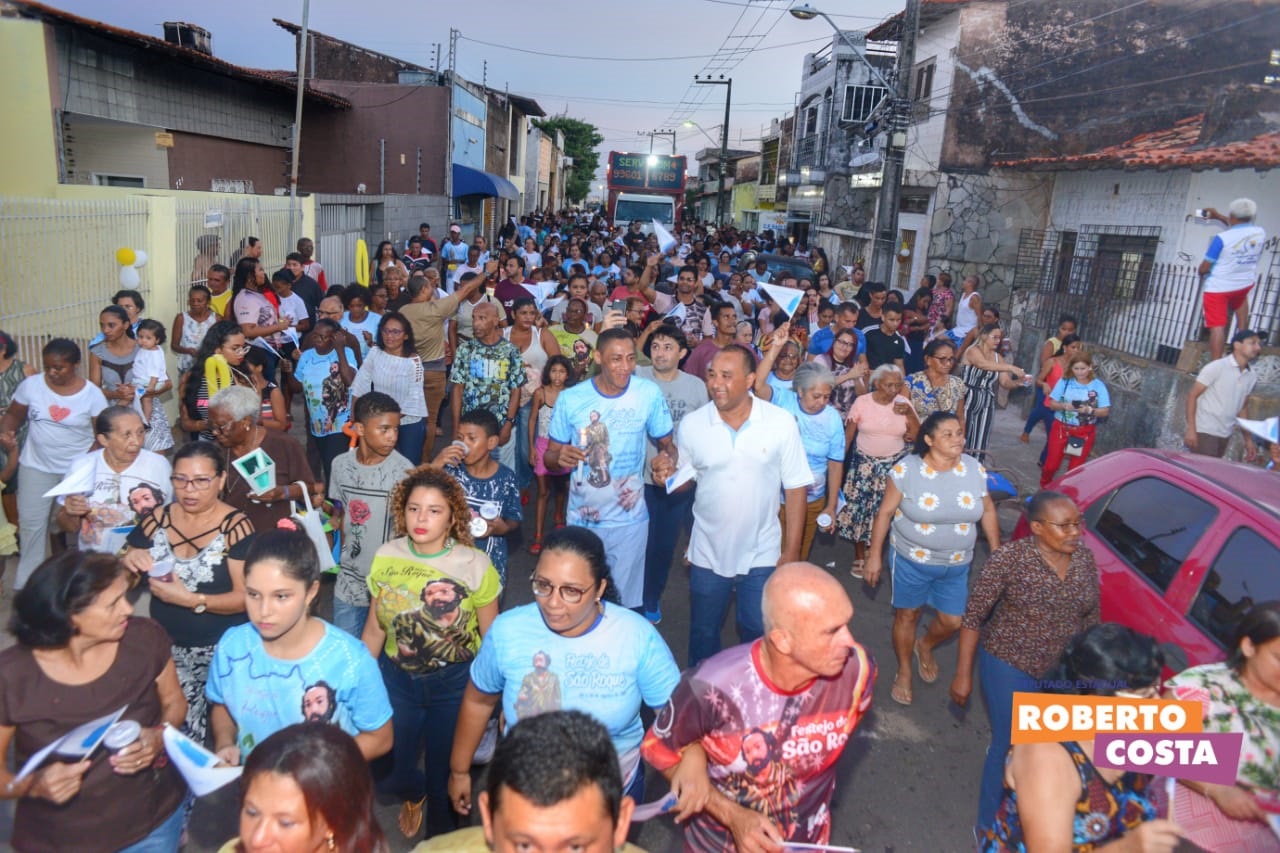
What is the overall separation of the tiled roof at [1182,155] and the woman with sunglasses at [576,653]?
10.5 meters

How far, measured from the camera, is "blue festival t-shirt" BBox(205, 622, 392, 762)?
9.68 ft

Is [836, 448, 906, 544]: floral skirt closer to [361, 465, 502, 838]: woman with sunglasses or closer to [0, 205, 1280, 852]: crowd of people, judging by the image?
[0, 205, 1280, 852]: crowd of people

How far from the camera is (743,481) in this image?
182 inches

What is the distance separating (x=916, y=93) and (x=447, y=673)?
24.5 meters

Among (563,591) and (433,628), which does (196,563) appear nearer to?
(433,628)

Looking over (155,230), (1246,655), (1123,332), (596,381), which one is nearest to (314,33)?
(155,230)

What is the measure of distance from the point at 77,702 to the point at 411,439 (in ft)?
14.2

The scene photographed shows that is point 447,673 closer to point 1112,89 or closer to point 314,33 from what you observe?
point 1112,89

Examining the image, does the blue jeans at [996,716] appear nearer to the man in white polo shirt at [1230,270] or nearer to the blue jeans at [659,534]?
the blue jeans at [659,534]

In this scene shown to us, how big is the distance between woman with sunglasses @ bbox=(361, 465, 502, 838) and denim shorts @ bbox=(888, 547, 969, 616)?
2.65 m

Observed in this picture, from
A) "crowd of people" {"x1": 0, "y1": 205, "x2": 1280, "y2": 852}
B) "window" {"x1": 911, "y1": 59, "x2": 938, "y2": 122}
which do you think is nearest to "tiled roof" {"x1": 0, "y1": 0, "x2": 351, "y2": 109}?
"crowd of people" {"x1": 0, "y1": 205, "x2": 1280, "y2": 852}

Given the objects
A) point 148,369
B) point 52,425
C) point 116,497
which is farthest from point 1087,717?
point 148,369

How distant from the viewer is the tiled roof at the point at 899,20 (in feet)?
70.4

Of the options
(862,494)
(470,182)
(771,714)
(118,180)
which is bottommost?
(862,494)
